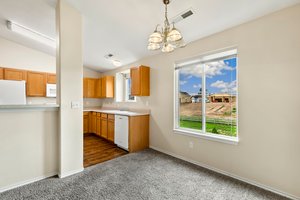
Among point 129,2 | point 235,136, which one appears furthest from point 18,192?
point 235,136

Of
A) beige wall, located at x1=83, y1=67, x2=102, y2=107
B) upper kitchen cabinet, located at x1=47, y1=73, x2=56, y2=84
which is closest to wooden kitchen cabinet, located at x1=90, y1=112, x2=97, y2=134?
beige wall, located at x1=83, y1=67, x2=102, y2=107

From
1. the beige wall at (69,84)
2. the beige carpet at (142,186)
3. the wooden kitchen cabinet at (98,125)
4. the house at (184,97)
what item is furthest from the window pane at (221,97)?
the wooden kitchen cabinet at (98,125)

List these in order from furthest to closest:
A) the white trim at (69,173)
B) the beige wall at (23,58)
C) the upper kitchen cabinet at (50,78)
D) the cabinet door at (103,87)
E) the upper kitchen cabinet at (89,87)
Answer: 1. the upper kitchen cabinet at (89,87)
2. the cabinet door at (103,87)
3. the upper kitchen cabinet at (50,78)
4. the beige wall at (23,58)
5. the white trim at (69,173)

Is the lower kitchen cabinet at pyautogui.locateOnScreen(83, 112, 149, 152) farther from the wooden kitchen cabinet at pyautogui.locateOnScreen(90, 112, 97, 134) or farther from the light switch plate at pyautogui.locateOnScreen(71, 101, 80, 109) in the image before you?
the light switch plate at pyautogui.locateOnScreen(71, 101, 80, 109)

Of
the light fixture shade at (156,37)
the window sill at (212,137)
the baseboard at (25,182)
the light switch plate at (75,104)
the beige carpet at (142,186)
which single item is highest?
the light fixture shade at (156,37)

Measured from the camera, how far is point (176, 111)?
341 centimetres

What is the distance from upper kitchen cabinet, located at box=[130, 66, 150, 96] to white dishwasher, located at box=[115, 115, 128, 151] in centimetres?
79

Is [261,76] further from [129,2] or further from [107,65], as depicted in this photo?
[107,65]

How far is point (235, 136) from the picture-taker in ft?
8.21

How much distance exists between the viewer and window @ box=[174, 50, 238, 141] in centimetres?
257

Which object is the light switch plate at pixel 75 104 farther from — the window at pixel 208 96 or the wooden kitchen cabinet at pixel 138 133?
the window at pixel 208 96

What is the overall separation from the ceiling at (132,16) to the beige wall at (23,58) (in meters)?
0.63

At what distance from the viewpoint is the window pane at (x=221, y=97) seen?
2549mm

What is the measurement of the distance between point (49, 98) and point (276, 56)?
616cm
